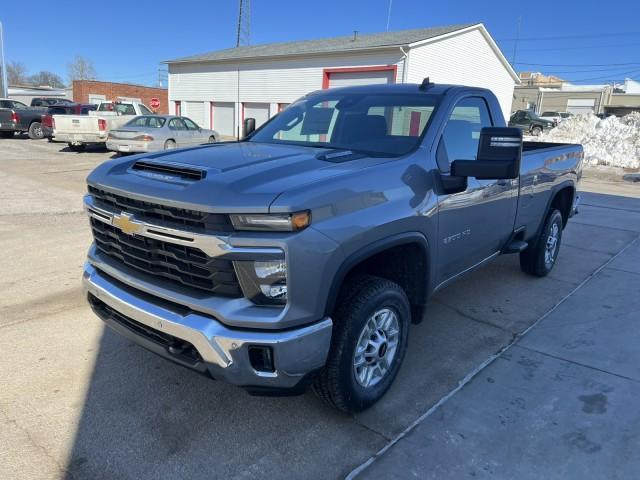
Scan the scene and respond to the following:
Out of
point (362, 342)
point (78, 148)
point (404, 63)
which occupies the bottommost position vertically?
point (78, 148)

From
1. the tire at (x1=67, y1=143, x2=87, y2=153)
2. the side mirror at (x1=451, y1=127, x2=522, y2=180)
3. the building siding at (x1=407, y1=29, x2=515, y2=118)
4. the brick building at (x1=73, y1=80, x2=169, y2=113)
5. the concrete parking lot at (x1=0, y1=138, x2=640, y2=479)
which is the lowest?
the concrete parking lot at (x1=0, y1=138, x2=640, y2=479)

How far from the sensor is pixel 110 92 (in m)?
47.2

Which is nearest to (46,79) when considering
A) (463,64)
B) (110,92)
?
(110,92)

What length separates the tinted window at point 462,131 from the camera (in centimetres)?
337

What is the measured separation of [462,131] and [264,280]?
2.18 metres

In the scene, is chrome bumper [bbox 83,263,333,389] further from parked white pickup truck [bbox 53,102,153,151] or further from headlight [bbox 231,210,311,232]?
parked white pickup truck [bbox 53,102,153,151]

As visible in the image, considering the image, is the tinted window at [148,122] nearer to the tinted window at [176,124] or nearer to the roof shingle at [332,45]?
the tinted window at [176,124]

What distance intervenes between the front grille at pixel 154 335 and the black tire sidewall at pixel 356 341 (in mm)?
779

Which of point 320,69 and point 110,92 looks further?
point 110,92

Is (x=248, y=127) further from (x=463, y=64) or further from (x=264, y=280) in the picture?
(x=463, y=64)

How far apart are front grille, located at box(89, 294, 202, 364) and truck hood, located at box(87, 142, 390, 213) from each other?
0.69 m

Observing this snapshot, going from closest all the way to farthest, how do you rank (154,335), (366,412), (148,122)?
(154,335), (366,412), (148,122)

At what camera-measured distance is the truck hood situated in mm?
2254

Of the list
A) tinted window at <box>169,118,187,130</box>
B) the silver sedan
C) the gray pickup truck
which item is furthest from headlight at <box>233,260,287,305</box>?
tinted window at <box>169,118,187,130</box>
